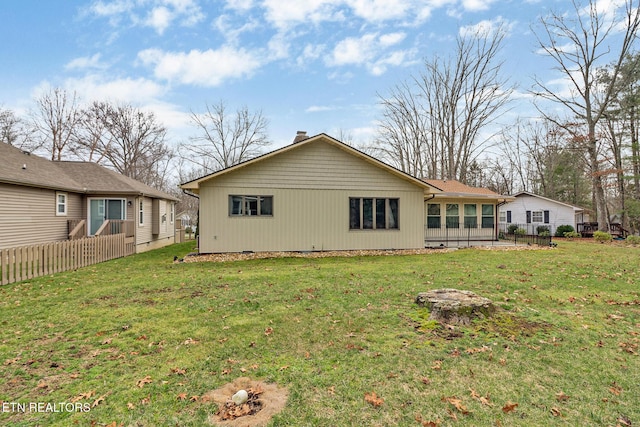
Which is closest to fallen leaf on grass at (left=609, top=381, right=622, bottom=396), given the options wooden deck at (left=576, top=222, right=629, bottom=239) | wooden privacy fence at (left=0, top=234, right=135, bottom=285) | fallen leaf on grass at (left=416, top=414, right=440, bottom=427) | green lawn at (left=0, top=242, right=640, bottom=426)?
green lawn at (left=0, top=242, right=640, bottom=426)

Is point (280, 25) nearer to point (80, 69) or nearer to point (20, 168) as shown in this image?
point (20, 168)

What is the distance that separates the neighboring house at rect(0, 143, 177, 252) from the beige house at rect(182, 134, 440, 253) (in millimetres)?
4465

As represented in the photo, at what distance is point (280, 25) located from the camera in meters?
16.4

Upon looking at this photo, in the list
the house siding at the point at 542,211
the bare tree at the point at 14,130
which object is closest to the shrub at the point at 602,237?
the house siding at the point at 542,211

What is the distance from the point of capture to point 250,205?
12.9 metres

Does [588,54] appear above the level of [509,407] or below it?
above

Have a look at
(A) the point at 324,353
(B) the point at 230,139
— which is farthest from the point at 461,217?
Result: (B) the point at 230,139

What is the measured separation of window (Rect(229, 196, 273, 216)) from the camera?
12.8 metres

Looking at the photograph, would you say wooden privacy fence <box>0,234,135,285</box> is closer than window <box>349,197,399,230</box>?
Yes

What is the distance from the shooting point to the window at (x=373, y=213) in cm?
1381

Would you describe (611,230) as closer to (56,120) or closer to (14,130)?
(56,120)

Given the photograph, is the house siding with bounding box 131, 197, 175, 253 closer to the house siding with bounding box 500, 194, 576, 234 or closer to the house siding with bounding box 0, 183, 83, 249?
the house siding with bounding box 0, 183, 83, 249

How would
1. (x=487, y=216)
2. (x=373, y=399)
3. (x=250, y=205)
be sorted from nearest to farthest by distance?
(x=373, y=399)
(x=250, y=205)
(x=487, y=216)

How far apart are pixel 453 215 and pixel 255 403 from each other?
17.5 m
